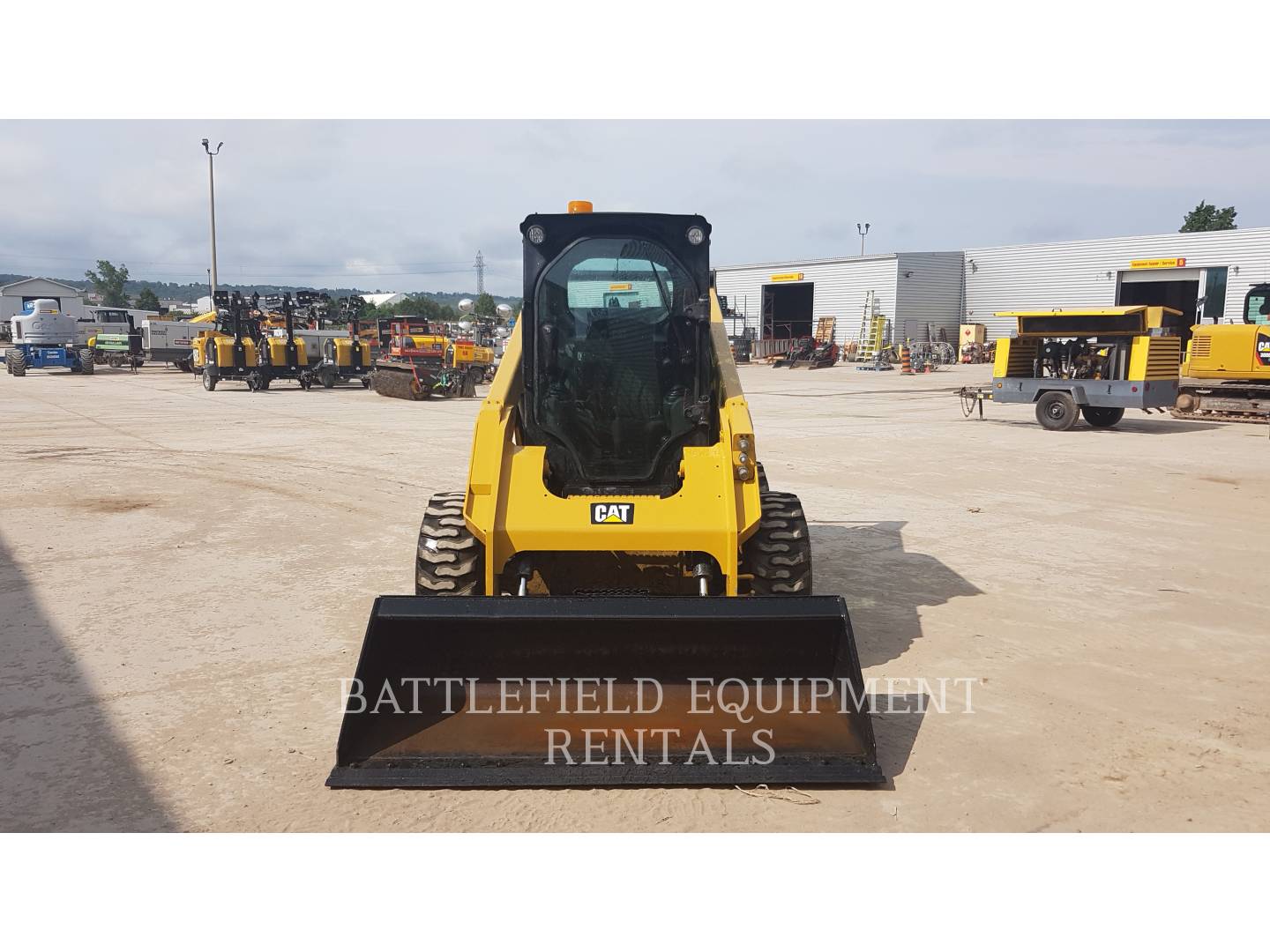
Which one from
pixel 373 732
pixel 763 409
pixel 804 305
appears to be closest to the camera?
pixel 373 732

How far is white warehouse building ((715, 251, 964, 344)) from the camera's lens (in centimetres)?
4281

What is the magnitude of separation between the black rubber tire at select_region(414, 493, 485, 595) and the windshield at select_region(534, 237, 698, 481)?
870 millimetres

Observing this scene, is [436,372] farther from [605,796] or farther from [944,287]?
[944,287]

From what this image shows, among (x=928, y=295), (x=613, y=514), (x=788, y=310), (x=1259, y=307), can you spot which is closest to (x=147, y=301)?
(x=788, y=310)

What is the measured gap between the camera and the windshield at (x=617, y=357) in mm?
5551

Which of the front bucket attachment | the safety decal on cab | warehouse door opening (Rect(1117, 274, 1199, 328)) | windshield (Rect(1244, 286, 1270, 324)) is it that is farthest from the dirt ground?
warehouse door opening (Rect(1117, 274, 1199, 328))

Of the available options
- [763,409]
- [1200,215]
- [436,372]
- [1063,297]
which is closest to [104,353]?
[436,372]

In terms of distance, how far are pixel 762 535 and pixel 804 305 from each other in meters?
49.5

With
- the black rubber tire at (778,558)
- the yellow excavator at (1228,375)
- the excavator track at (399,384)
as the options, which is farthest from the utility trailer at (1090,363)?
the excavator track at (399,384)

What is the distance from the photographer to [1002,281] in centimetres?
4269

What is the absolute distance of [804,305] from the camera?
173 ft

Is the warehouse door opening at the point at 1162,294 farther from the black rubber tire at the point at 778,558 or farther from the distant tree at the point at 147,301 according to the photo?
the distant tree at the point at 147,301

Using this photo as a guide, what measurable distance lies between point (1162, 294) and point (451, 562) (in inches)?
1782

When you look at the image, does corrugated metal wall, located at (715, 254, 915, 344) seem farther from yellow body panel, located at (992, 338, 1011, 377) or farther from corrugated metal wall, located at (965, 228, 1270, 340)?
yellow body panel, located at (992, 338, 1011, 377)
